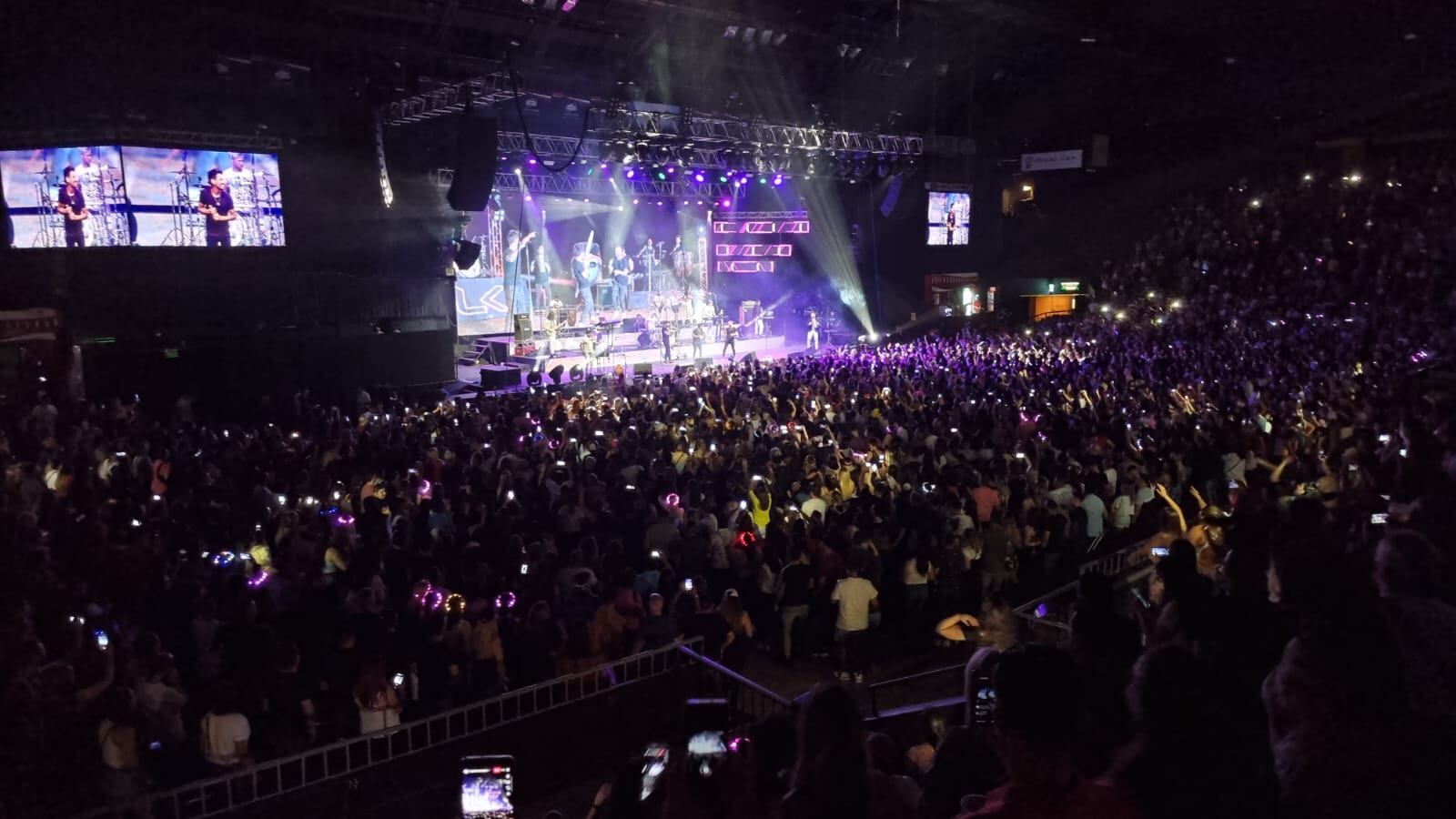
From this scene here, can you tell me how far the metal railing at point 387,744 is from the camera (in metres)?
4.48

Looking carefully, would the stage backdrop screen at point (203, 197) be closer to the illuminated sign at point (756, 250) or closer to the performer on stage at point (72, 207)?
the performer on stage at point (72, 207)

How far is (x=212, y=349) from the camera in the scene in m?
15.5

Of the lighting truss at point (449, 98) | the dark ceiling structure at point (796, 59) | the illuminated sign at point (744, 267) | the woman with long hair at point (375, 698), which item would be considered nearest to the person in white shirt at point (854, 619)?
the woman with long hair at point (375, 698)

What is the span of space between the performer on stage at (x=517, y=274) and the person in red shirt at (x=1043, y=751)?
78.0ft

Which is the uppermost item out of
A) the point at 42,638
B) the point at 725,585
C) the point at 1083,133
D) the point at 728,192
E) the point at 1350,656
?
the point at 1083,133

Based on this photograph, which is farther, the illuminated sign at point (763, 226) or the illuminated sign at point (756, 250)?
the illuminated sign at point (756, 250)

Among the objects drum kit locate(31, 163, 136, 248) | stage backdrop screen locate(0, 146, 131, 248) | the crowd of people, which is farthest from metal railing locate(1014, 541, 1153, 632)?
stage backdrop screen locate(0, 146, 131, 248)

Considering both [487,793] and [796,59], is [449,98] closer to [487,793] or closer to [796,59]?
[796,59]

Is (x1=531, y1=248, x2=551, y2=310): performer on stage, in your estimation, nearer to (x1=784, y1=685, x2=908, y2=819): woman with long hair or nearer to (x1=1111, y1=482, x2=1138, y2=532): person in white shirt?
(x1=1111, y1=482, x2=1138, y2=532): person in white shirt

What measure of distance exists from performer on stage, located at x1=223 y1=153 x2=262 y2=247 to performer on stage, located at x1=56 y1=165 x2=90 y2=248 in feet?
7.70

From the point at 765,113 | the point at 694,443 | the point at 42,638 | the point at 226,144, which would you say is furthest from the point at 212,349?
the point at 765,113

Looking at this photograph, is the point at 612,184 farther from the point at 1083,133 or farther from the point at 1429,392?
the point at 1429,392

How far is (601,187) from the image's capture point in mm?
25609

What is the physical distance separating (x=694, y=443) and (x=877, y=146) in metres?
15.6
